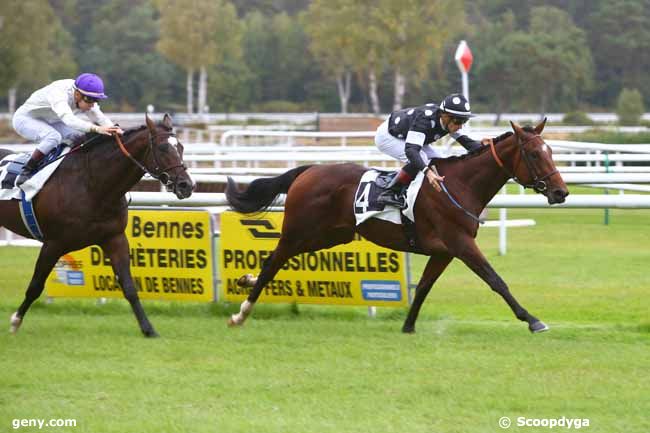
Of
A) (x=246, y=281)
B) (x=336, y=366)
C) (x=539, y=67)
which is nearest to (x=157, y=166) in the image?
(x=246, y=281)

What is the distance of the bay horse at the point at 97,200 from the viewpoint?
7879mm

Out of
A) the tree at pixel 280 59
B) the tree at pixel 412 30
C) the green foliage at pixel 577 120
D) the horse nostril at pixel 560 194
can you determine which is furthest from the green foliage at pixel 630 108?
the horse nostril at pixel 560 194

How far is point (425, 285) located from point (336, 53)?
4796 centimetres

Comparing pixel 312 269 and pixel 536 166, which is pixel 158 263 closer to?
pixel 312 269

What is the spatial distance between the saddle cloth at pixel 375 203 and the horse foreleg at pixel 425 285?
0.37 m

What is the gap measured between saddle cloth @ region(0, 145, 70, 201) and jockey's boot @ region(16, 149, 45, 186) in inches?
1.4

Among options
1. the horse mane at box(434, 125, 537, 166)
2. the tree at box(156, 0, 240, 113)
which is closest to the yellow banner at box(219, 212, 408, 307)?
Answer: the horse mane at box(434, 125, 537, 166)

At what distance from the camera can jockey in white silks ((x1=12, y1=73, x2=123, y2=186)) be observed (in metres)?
7.91

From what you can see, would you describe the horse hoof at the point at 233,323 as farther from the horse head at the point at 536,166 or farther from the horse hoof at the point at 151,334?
the horse head at the point at 536,166

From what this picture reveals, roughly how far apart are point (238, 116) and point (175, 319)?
152 feet

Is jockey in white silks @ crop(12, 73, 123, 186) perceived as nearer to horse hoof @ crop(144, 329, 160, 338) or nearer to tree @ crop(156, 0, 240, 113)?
horse hoof @ crop(144, 329, 160, 338)

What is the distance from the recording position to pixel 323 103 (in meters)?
64.0

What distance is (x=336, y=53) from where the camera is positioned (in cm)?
5525

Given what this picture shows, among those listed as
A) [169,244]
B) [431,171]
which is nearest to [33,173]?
[169,244]
